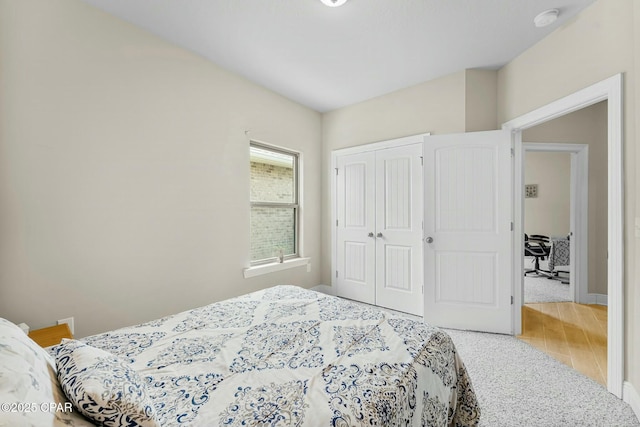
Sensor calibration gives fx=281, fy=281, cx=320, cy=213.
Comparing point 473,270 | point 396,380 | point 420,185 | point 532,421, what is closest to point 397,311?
point 473,270

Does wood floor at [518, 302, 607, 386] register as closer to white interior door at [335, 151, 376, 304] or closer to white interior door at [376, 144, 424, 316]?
white interior door at [376, 144, 424, 316]

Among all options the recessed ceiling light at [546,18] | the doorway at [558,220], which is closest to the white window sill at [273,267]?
the doorway at [558,220]

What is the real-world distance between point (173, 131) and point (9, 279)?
1.48 meters

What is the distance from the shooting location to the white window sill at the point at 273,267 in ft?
10.2

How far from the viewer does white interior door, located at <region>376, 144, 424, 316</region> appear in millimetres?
3297

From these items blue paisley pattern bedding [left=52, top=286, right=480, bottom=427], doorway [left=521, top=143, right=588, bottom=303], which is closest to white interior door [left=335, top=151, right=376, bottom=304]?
doorway [left=521, top=143, right=588, bottom=303]

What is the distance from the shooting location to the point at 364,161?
3.73m

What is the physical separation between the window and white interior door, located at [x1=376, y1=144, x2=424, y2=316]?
3.81 ft

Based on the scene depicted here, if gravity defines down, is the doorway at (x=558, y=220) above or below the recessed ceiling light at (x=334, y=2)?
below

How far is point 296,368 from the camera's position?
1.16 meters

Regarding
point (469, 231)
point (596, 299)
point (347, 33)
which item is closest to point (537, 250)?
point (596, 299)

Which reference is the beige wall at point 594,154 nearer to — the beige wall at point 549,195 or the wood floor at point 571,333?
the wood floor at point 571,333

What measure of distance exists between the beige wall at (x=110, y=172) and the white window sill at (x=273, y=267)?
3.9 inches

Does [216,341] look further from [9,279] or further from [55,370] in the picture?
[9,279]
